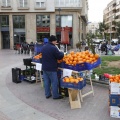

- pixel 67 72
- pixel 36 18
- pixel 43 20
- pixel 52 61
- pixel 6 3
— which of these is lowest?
pixel 67 72

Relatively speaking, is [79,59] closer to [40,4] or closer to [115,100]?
[115,100]

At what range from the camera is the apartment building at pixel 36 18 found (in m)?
42.4

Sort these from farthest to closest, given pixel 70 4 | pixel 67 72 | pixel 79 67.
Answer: pixel 70 4 < pixel 67 72 < pixel 79 67

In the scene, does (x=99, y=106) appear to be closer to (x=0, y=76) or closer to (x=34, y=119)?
(x=34, y=119)

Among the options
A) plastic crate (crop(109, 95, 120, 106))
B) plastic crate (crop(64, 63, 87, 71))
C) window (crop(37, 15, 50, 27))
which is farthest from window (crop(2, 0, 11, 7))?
plastic crate (crop(109, 95, 120, 106))

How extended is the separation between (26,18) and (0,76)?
3266 cm

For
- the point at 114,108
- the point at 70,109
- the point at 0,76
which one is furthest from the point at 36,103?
the point at 0,76

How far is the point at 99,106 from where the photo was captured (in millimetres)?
6562

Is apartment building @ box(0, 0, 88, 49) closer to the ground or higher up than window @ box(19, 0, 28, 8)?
closer to the ground

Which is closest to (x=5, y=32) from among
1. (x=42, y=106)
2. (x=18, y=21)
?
(x=18, y=21)

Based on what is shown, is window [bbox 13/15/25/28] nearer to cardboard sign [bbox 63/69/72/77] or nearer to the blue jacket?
the blue jacket

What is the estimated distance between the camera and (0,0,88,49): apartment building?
42375 mm

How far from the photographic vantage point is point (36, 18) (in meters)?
43.0

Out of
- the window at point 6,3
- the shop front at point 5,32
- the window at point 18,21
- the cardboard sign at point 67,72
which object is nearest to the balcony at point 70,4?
the window at point 18,21
